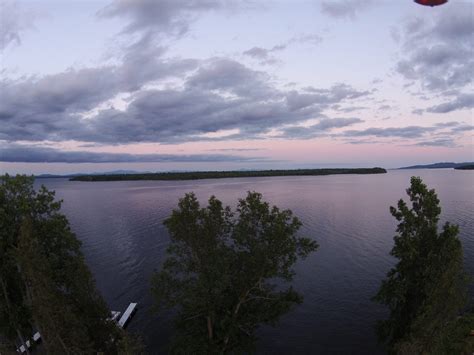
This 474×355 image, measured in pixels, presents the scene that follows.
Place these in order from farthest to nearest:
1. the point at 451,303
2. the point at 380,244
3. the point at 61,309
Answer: the point at 380,244
the point at 451,303
the point at 61,309

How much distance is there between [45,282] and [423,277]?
3046 centimetres

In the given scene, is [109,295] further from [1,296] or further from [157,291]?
[157,291]

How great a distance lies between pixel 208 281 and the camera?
→ 79.9ft

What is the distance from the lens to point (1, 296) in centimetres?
2517

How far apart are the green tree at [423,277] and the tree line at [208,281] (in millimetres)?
90

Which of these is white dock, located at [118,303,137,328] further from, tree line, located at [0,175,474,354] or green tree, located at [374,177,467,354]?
green tree, located at [374,177,467,354]

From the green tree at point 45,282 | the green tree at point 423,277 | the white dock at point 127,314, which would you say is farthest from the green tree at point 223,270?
the white dock at point 127,314

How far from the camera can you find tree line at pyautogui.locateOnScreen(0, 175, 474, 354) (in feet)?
69.5

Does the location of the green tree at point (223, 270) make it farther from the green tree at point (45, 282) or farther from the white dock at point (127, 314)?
the white dock at point (127, 314)

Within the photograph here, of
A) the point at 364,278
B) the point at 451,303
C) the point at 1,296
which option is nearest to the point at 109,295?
the point at 1,296

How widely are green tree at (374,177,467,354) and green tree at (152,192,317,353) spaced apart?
372 inches

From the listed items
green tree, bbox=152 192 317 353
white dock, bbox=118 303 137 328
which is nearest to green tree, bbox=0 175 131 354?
green tree, bbox=152 192 317 353

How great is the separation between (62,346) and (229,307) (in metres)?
13.1

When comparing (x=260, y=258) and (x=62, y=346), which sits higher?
(x=260, y=258)
